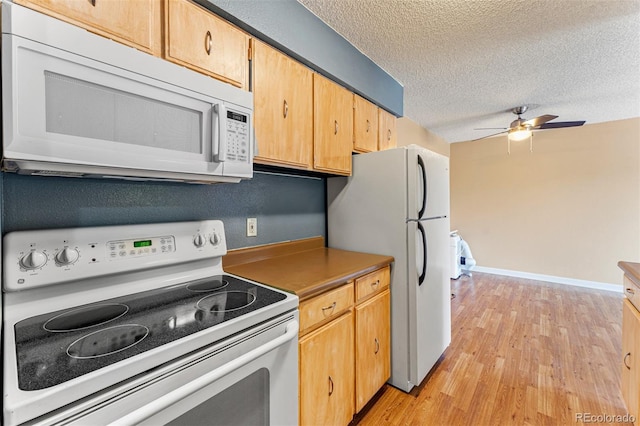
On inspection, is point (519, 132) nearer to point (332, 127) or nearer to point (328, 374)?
point (332, 127)

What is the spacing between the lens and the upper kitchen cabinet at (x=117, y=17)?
84cm

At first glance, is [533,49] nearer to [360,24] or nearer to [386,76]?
[386,76]

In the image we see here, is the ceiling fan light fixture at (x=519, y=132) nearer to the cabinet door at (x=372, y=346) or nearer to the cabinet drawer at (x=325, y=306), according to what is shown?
the cabinet door at (x=372, y=346)

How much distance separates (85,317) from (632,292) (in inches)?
98.6

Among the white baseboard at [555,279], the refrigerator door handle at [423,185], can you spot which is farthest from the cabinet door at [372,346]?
the white baseboard at [555,279]

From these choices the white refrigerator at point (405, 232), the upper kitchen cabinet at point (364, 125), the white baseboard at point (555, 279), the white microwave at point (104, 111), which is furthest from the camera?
the white baseboard at point (555, 279)

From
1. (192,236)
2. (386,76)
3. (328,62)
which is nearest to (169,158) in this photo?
(192,236)

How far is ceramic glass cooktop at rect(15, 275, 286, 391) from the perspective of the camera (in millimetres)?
619

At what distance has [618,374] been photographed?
2045mm

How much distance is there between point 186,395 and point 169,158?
0.72m

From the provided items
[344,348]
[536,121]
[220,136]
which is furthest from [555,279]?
[220,136]

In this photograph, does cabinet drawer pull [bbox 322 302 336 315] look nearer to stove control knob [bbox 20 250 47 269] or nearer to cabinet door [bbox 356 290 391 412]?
cabinet door [bbox 356 290 391 412]

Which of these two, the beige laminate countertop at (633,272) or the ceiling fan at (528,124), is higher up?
the ceiling fan at (528,124)

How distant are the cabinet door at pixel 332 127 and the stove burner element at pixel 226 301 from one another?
90 centimetres
